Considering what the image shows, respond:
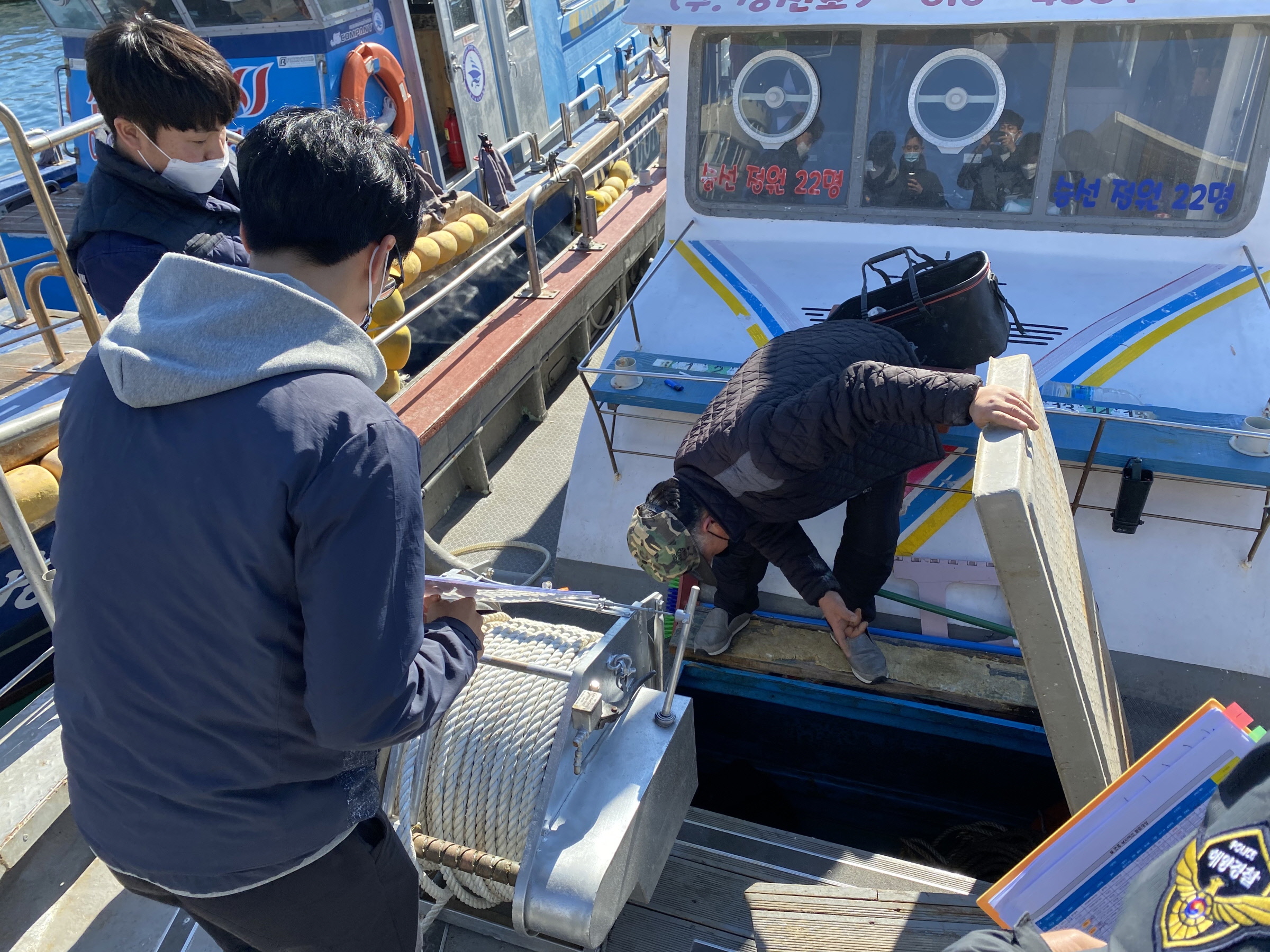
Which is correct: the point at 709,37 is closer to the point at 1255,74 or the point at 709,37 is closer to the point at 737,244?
the point at 737,244

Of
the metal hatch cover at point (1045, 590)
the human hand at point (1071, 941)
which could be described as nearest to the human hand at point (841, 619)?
the metal hatch cover at point (1045, 590)

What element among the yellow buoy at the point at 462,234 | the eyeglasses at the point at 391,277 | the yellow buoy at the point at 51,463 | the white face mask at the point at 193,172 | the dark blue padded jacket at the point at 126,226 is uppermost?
the eyeglasses at the point at 391,277

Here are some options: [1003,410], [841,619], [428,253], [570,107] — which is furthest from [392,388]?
[570,107]

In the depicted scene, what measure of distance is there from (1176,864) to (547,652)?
1614 millimetres

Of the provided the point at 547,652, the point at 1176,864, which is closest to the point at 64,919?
the point at 547,652

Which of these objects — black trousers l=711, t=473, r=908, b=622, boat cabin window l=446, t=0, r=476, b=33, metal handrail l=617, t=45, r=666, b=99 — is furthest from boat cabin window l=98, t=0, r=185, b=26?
black trousers l=711, t=473, r=908, b=622

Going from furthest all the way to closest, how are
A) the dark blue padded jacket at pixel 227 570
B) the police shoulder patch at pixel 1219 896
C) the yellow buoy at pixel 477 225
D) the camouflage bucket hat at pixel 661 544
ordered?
the yellow buoy at pixel 477 225
the camouflage bucket hat at pixel 661 544
the dark blue padded jacket at pixel 227 570
the police shoulder patch at pixel 1219 896

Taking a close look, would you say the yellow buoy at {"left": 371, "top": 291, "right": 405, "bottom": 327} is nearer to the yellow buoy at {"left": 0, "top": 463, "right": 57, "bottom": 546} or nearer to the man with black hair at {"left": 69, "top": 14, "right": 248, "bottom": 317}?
the yellow buoy at {"left": 0, "top": 463, "right": 57, "bottom": 546}

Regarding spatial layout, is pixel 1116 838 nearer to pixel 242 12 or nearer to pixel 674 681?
pixel 674 681

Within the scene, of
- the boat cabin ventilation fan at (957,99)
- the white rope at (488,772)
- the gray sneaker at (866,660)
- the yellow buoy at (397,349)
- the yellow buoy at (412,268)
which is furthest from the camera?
the yellow buoy at (412,268)

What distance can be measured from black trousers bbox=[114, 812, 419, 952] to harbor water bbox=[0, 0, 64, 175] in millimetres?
12479

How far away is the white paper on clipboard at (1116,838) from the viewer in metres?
1.58

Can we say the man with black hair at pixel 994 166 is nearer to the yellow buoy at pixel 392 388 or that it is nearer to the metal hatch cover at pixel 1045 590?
the metal hatch cover at pixel 1045 590

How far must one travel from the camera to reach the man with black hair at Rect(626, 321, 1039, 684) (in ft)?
7.64
